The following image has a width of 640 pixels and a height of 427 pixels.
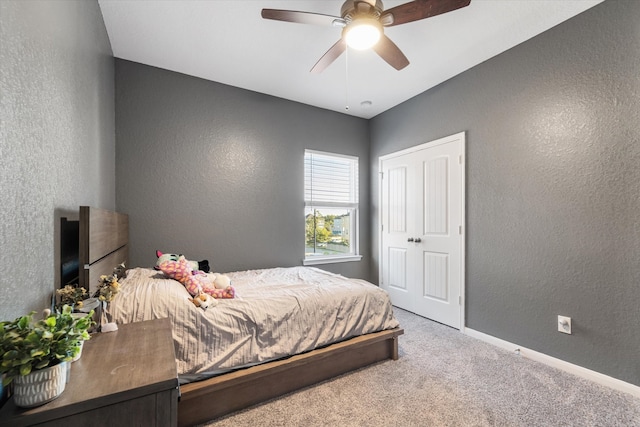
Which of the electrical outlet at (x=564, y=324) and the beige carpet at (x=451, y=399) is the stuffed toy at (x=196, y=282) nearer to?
the beige carpet at (x=451, y=399)

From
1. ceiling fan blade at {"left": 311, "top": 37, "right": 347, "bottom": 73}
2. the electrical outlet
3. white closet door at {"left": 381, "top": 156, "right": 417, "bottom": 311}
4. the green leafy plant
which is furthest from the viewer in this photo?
white closet door at {"left": 381, "top": 156, "right": 417, "bottom": 311}

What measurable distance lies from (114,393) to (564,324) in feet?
9.36

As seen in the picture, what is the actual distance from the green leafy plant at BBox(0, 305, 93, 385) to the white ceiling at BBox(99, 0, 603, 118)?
220 centimetres

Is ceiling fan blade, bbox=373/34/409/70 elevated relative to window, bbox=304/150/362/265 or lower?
elevated

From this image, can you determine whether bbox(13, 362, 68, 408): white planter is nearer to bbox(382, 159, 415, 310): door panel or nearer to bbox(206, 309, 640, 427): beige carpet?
bbox(206, 309, 640, 427): beige carpet

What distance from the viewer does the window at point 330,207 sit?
3.81m

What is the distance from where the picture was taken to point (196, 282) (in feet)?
6.53

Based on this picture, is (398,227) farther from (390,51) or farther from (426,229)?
(390,51)

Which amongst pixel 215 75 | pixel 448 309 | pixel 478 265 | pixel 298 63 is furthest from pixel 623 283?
pixel 215 75

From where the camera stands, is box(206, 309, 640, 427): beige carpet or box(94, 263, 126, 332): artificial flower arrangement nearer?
box(94, 263, 126, 332): artificial flower arrangement

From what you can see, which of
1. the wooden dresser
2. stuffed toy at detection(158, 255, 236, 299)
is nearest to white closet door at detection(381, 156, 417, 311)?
stuffed toy at detection(158, 255, 236, 299)

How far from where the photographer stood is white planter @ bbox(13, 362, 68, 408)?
0.74 metres

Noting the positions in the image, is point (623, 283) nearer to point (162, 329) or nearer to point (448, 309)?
point (448, 309)

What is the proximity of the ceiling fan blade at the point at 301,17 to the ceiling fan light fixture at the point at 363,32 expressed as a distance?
0.07m
